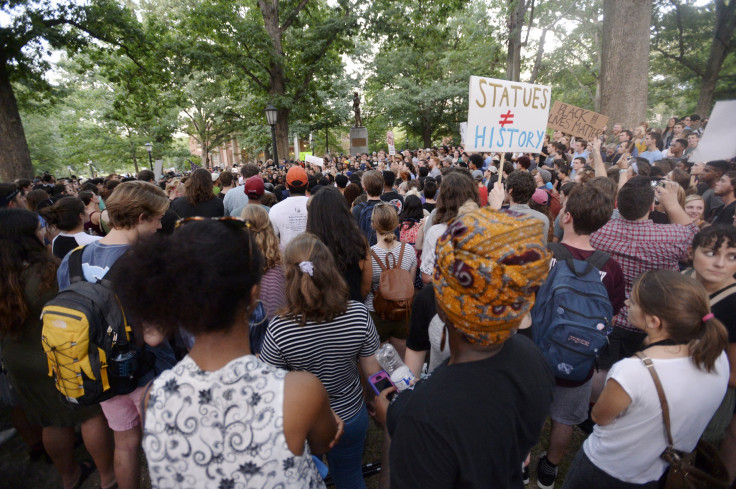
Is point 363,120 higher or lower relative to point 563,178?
higher

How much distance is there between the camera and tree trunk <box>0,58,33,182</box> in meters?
9.98

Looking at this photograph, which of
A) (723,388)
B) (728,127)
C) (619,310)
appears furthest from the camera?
(728,127)

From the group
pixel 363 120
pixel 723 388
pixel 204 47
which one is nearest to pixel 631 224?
pixel 723 388

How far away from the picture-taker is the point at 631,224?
10.2ft

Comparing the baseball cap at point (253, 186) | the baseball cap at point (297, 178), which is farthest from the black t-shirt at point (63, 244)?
the baseball cap at point (297, 178)

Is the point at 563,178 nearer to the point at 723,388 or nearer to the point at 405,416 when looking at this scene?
the point at 723,388

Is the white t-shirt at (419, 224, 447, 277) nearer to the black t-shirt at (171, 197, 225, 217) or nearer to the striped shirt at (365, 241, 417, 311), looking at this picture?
the striped shirt at (365, 241, 417, 311)

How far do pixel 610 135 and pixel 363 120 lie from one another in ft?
73.7

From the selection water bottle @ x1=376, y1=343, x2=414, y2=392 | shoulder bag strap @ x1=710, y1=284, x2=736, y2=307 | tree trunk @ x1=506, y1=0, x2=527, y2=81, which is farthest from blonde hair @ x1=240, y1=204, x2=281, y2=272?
tree trunk @ x1=506, y1=0, x2=527, y2=81

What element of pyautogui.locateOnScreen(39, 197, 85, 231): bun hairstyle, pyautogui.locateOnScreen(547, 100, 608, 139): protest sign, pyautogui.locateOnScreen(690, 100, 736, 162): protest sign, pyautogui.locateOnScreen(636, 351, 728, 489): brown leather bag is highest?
pyautogui.locateOnScreen(547, 100, 608, 139): protest sign

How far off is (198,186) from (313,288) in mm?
3682

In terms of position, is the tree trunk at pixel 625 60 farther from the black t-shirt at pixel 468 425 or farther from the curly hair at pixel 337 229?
the black t-shirt at pixel 468 425

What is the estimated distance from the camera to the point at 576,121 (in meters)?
7.95

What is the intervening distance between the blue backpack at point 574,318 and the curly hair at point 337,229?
1.44m
